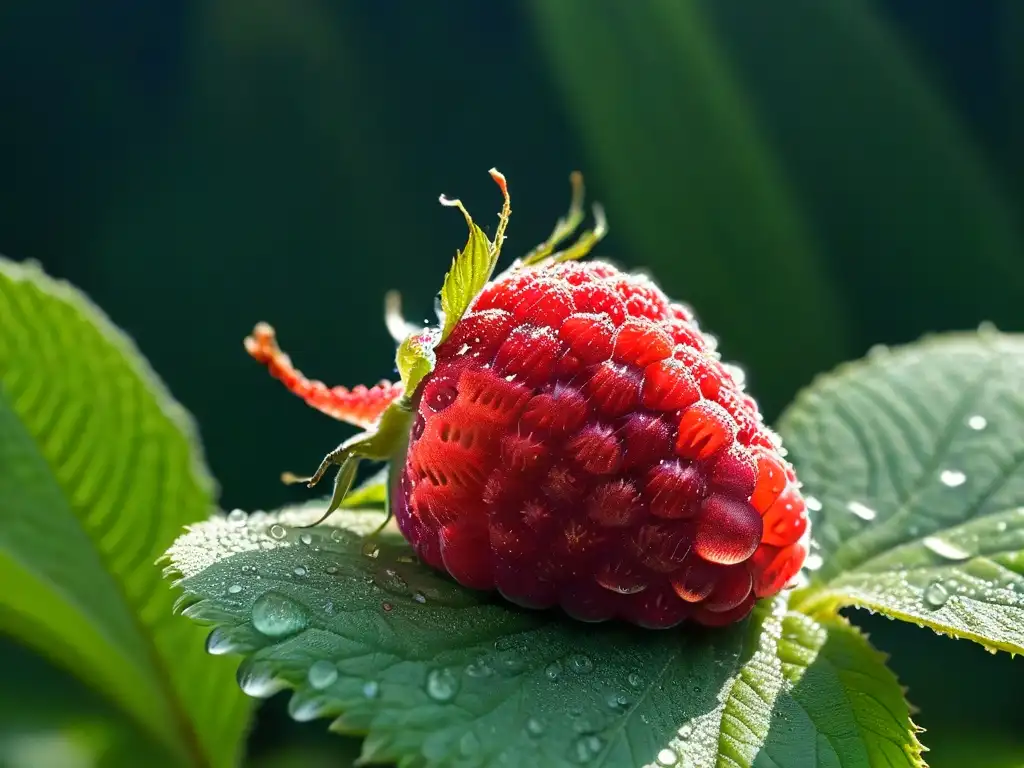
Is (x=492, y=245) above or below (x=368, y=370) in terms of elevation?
above

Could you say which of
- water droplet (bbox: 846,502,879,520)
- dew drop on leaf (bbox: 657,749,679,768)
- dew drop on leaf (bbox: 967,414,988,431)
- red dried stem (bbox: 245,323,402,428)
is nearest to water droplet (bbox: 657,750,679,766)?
dew drop on leaf (bbox: 657,749,679,768)

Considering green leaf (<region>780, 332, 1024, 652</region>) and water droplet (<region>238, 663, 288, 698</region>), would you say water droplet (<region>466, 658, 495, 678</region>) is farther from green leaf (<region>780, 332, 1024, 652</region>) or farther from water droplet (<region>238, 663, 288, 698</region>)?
green leaf (<region>780, 332, 1024, 652</region>)

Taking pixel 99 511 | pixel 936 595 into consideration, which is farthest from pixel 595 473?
pixel 99 511

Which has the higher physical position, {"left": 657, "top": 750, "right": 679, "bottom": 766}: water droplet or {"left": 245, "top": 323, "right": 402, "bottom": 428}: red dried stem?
{"left": 245, "top": 323, "right": 402, "bottom": 428}: red dried stem

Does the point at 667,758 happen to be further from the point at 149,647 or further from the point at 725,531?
the point at 149,647

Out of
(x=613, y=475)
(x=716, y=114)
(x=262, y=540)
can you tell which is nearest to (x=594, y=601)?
(x=613, y=475)

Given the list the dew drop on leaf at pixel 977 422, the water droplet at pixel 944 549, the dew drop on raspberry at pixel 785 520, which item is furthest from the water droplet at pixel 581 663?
the dew drop on leaf at pixel 977 422

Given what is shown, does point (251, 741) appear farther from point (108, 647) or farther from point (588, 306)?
point (588, 306)
